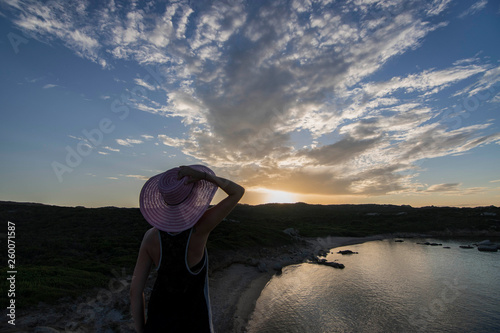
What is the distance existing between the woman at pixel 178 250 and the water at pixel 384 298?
13065 mm

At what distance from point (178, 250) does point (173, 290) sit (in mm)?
415

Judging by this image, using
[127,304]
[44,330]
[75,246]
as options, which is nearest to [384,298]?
[127,304]

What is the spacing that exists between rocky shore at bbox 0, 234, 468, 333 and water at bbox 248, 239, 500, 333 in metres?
1.18

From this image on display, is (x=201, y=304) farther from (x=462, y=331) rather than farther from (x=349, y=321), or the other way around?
(x=462, y=331)

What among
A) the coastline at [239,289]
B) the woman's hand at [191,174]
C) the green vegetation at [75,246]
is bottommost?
the coastline at [239,289]

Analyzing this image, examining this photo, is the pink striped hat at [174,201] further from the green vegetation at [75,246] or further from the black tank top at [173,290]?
the green vegetation at [75,246]

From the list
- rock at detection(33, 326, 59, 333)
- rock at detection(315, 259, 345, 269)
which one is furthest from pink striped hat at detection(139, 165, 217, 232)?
rock at detection(315, 259, 345, 269)

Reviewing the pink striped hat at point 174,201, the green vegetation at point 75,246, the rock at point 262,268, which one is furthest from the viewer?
the rock at point 262,268

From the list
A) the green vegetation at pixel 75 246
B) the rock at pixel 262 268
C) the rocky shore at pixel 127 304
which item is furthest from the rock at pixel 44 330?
the rock at pixel 262 268

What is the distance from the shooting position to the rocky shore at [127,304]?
9.80m

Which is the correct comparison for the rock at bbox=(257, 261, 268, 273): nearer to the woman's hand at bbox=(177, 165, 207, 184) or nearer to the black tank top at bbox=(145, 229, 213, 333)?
the black tank top at bbox=(145, 229, 213, 333)

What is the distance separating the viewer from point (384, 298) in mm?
18641

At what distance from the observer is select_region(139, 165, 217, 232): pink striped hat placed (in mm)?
2498

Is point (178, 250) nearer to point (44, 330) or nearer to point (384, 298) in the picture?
A: point (44, 330)
